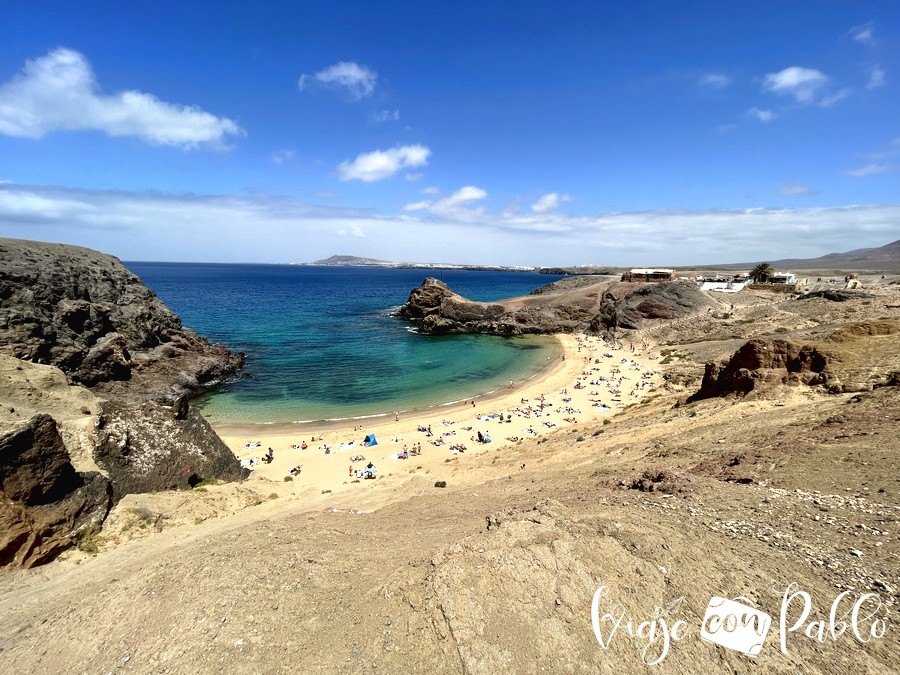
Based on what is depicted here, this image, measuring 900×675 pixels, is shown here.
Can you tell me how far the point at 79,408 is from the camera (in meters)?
15.8

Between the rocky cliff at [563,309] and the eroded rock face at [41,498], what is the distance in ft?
179

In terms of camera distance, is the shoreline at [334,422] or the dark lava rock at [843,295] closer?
the shoreline at [334,422]

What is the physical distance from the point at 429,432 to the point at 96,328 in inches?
1175

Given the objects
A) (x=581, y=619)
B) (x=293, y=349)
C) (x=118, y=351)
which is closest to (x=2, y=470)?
(x=581, y=619)

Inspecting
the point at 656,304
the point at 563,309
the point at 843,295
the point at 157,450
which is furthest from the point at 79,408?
the point at 843,295

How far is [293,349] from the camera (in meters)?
50.1

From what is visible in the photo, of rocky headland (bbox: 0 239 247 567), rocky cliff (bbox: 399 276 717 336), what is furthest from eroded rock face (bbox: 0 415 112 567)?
rocky cliff (bbox: 399 276 717 336)

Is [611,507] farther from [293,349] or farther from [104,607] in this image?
[293,349]

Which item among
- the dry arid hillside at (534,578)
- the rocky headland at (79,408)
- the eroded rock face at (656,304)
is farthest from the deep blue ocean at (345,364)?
the dry arid hillside at (534,578)

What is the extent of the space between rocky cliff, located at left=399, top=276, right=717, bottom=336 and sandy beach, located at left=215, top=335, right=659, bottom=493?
20.8 meters

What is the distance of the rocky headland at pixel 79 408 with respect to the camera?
1101 cm

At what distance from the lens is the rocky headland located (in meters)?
11.0

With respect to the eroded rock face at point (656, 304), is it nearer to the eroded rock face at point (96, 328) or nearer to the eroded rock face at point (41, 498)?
the eroded rock face at point (96, 328)

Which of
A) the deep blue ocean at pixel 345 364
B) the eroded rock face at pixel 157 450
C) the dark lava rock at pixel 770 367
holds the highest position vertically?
the dark lava rock at pixel 770 367
